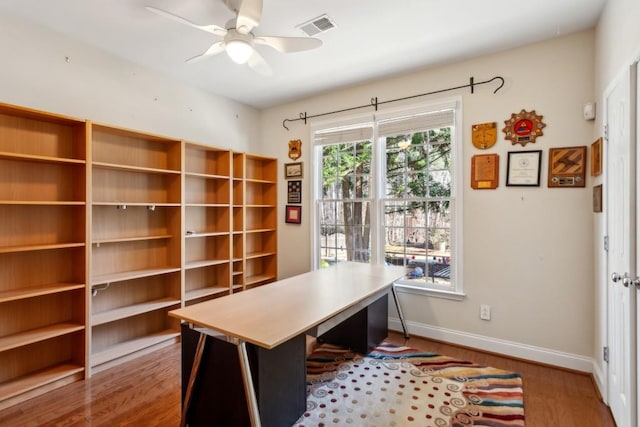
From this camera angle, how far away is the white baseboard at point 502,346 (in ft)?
8.41

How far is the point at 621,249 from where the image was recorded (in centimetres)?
177

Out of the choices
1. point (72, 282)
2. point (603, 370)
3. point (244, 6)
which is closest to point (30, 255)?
point (72, 282)

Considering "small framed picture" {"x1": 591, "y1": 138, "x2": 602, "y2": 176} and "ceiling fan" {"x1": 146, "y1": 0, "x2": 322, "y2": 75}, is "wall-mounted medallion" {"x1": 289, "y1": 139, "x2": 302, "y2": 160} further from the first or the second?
"small framed picture" {"x1": 591, "y1": 138, "x2": 602, "y2": 176}

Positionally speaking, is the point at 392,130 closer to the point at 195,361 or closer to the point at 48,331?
the point at 195,361

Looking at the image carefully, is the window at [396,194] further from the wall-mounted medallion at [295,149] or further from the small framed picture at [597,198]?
the small framed picture at [597,198]

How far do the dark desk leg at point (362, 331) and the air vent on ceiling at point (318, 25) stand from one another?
7.50 feet

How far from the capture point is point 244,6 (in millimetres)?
1811

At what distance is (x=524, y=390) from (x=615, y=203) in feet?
4.65

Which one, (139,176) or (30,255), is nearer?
(30,255)

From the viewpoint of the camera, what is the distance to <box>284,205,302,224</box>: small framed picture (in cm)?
412

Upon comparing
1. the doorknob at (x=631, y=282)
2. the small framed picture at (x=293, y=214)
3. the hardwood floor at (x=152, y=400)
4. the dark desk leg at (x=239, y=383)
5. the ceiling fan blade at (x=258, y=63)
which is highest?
the ceiling fan blade at (x=258, y=63)

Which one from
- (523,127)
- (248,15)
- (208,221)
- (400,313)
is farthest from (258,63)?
(400,313)

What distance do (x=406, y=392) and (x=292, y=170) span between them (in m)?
2.81

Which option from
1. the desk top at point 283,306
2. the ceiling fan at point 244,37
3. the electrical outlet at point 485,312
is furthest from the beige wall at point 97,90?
the electrical outlet at point 485,312
